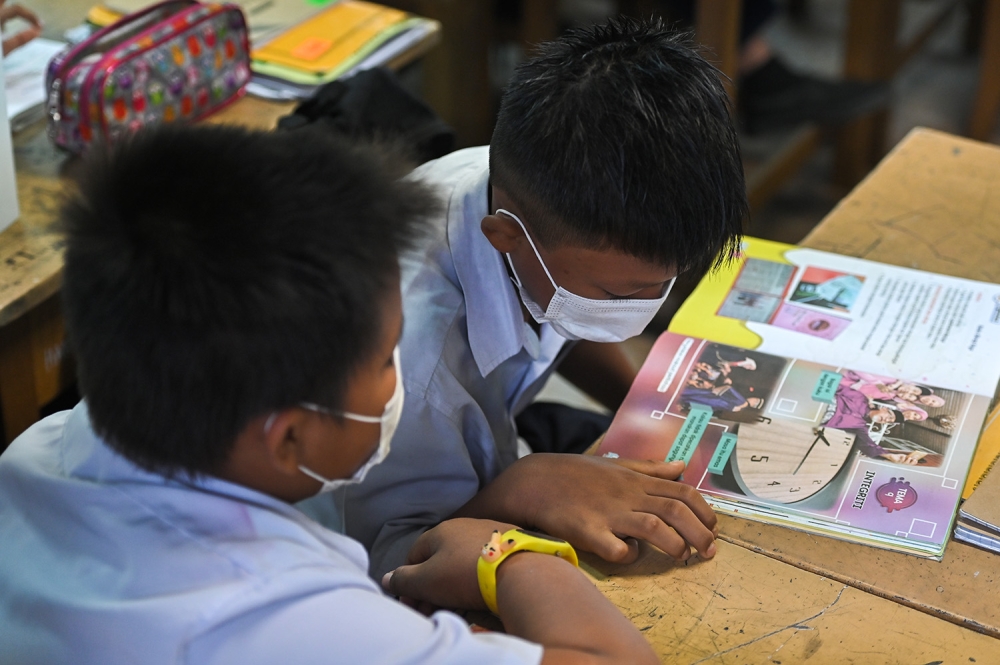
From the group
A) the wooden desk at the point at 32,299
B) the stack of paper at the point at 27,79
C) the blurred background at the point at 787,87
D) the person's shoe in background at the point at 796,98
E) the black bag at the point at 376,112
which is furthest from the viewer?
the person's shoe in background at the point at 796,98

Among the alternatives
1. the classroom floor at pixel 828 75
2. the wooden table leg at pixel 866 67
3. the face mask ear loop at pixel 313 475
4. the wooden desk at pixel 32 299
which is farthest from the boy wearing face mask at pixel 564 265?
the wooden table leg at pixel 866 67

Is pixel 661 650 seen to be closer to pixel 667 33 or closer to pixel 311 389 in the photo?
pixel 311 389

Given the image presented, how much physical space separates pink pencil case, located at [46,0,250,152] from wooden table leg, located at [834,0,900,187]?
6.62ft

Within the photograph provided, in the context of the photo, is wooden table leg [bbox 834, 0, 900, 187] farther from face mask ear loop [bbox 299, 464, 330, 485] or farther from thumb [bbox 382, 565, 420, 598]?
face mask ear loop [bbox 299, 464, 330, 485]

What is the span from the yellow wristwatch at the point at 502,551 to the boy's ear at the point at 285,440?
0.20 metres

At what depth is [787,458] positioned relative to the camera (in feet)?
3.27

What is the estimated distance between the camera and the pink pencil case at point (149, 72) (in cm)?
148

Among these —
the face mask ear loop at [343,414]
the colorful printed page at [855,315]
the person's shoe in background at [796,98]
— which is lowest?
the person's shoe in background at [796,98]

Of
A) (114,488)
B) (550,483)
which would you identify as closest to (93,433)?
(114,488)

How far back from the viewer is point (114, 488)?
2.31 ft

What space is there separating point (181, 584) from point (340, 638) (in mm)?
105

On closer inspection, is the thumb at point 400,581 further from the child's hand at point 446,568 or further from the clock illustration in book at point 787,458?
the clock illustration in book at point 787,458

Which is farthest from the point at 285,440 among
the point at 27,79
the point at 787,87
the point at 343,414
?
the point at 787,87

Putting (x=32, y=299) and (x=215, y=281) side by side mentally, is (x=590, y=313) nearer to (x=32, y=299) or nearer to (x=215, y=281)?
(x=215, y=281)
